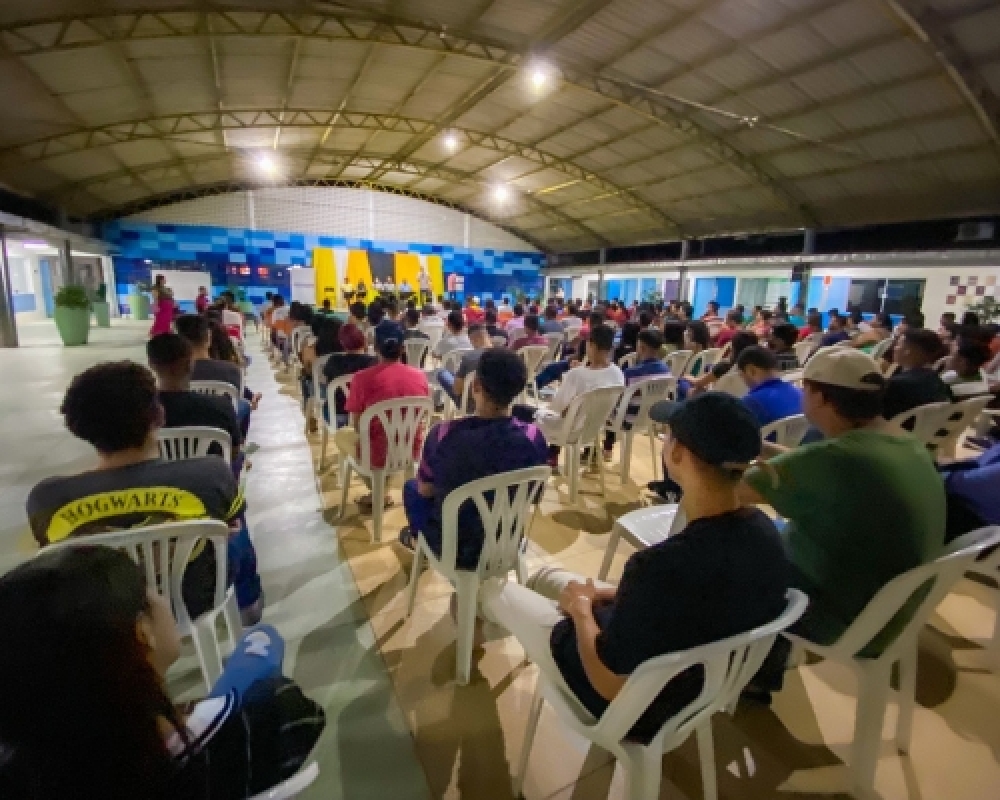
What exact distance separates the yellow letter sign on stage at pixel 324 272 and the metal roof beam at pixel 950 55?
1601 cm

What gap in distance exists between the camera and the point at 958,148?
8.53 meters

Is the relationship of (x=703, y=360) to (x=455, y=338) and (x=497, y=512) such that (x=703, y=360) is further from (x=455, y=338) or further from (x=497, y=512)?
Result: (x=497, y=512)

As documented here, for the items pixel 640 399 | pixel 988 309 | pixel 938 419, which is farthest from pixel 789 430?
pixel 988 309

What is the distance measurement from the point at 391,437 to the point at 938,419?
3.11 m

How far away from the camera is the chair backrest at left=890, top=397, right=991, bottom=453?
112 inches

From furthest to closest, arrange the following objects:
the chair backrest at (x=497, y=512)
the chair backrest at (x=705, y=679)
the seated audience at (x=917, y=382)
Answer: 1. the seated audience at (x=917, y=382)
2. the chair backrest at (x=497, y=512)
3. the chair backrest at (x=705, y=679)

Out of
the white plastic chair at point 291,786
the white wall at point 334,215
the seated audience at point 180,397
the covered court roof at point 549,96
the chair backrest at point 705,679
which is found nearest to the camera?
the white plastic chair at point 291,786

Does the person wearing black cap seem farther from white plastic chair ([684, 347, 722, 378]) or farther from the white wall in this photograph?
the white wall

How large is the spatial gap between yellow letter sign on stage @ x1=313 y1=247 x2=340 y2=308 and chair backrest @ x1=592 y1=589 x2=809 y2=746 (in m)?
18.3

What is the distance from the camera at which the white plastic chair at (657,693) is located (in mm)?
1021

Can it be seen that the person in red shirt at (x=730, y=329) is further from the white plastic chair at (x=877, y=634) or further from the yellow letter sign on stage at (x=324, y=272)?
the yellow letter sign on stage at (x=324, y=272)

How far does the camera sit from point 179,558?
4.67ft

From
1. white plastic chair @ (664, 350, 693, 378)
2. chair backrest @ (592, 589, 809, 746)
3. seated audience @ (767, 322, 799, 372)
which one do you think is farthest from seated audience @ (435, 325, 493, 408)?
chair backrest @ (592, 589, 809, 746)

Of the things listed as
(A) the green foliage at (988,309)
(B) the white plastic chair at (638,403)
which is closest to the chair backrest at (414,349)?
(B) the white plastic chair at (638,403)
